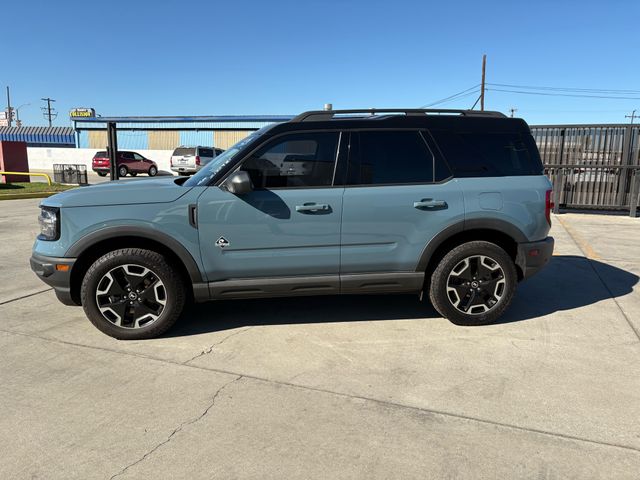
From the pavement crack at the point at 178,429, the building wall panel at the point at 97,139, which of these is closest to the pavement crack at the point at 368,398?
the pavement crack at the point at 178,429

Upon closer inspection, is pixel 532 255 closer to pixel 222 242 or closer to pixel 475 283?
pixel 475 283

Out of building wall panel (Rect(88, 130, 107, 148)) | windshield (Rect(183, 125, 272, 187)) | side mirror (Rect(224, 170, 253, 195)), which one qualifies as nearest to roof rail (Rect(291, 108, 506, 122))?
windshield (Rect(183, 125, 272, 187))

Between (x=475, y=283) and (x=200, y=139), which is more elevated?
(x=200, y=139)

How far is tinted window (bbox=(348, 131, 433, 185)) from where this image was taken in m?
4.15

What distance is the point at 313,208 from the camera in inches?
157

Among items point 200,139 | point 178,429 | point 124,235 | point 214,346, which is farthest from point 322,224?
point 200,139

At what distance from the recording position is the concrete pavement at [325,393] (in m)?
2.49

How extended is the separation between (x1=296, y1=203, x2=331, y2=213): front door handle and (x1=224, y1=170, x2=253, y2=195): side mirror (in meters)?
0.45

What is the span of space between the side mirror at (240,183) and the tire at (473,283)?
6.15ft

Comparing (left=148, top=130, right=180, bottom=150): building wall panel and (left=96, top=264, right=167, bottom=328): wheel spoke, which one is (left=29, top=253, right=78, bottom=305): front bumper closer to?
(left=96, top=264, right=167, bottom=328): wheel spoke

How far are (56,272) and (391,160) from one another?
302 centimetres

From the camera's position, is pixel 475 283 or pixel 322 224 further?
pixel 475 283

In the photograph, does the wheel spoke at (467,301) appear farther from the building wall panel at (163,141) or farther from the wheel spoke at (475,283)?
the building wall panel at (163,141)

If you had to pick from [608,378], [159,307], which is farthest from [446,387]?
[159,307]
